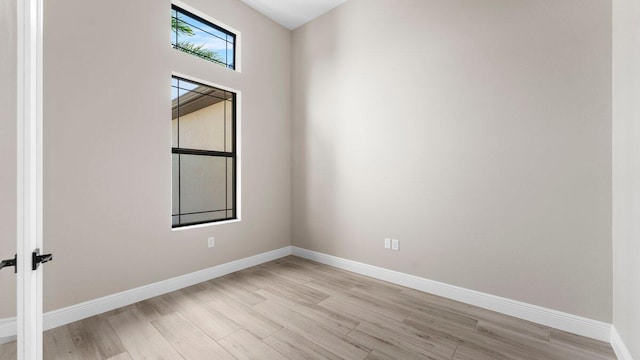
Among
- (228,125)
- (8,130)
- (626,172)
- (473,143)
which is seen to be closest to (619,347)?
(626,172)

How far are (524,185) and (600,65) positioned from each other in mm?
956

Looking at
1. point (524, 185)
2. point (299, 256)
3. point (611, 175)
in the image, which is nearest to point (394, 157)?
point (524, 185)

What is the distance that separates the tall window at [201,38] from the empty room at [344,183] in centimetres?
2

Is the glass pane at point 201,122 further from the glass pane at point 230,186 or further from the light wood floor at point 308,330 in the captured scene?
the light wood floor at point 308,330

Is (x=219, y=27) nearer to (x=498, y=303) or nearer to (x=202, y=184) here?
(x=202, y=184)

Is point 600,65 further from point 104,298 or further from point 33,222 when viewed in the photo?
point 104,298

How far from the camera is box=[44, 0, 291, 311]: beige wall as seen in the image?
79.7 inches

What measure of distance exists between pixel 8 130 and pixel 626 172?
119 inches

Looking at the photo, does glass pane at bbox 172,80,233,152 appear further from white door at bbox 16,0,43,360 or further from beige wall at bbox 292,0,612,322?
white door at bbox 16,0,43,360

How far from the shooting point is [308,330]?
202 centimetres

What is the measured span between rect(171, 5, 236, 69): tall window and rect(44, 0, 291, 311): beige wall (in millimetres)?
157

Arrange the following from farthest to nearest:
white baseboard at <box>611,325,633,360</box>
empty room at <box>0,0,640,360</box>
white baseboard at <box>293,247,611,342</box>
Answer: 1. white baseboard at <box>293,247,611,342</box>
2. empty room at <box>0,0,640,360</box>
3. white baseboard at <box>611,325,633,360</box>

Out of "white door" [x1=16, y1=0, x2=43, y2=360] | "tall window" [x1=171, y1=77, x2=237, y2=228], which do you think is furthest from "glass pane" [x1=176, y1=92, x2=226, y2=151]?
"white door" [x1=16, y1=0, x2=43, y2=360]

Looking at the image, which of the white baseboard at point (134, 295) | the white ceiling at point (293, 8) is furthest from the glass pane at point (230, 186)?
the white ceiling at point (293, 8)
